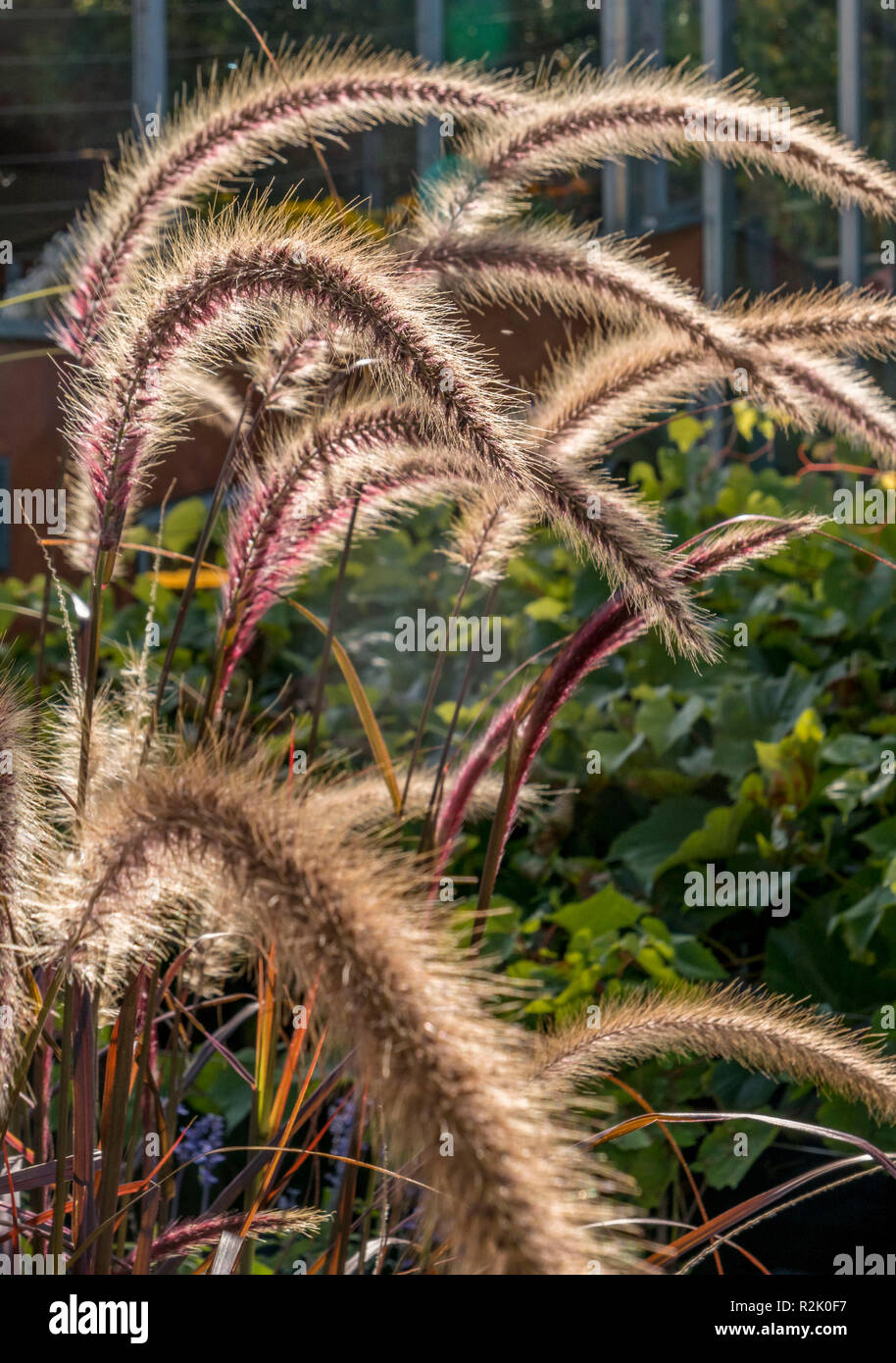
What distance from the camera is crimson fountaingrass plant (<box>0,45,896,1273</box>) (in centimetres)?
40

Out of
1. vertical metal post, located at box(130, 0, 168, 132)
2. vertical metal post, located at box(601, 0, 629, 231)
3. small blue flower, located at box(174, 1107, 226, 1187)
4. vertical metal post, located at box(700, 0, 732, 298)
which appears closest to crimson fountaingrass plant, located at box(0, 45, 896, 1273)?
small blue flower, located at box(174, 1107, 226, 1187)

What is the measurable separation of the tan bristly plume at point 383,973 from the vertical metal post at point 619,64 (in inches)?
135

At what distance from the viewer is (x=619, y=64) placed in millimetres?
3527

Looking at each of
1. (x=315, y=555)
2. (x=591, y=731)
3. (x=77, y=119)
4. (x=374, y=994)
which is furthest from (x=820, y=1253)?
(x=77, y=119)

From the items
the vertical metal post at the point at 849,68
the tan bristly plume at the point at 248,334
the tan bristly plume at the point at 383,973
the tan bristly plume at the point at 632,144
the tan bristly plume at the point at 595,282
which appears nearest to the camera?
the tan bristly plume at the point at 383,973

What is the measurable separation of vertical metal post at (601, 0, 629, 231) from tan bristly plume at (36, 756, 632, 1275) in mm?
3418

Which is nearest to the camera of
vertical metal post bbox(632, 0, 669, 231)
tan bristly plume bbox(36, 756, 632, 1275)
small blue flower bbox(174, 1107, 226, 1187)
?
tan bristly plume bbox(36, 756, 632, 1275)

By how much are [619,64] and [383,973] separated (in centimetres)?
370

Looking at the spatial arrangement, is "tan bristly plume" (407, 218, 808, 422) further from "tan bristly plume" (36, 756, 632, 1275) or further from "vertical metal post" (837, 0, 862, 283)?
"vertical metal post" (837, 0, 862, 283)

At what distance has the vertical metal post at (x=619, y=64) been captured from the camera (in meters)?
3.56

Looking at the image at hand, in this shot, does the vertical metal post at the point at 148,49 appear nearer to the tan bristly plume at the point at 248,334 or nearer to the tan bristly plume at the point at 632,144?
the tan bristly plume at the point at 632,144

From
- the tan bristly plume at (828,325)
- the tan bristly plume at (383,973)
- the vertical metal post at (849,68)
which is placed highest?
the vertical metal post at (849,68)

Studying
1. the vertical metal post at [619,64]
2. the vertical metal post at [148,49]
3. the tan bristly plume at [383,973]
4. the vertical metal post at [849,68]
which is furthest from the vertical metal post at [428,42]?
the tan bristly plume at [383,973]
